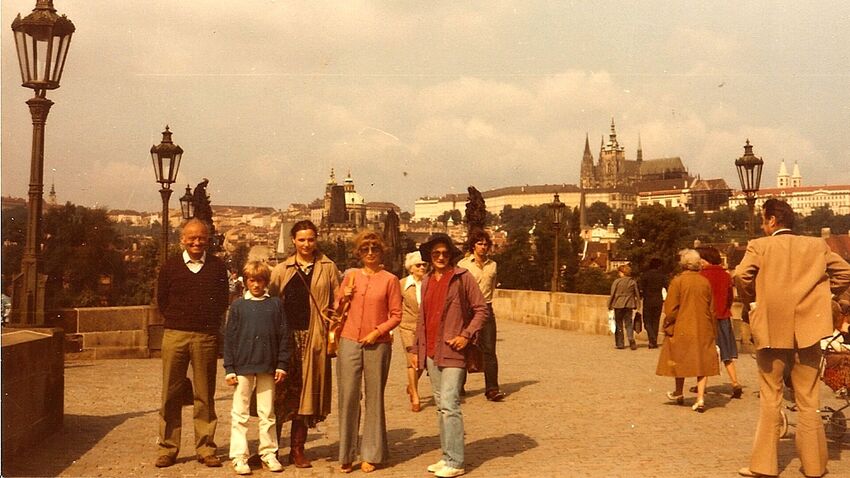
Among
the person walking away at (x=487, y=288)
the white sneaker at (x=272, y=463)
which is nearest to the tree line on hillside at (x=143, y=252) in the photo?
the person walking away at (x=487, y=288)

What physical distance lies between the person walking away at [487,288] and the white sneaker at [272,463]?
350cm

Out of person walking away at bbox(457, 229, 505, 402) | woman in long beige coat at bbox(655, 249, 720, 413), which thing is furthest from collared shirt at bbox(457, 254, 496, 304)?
woman in long beige coat at bbox(655, 249, 720, 413)

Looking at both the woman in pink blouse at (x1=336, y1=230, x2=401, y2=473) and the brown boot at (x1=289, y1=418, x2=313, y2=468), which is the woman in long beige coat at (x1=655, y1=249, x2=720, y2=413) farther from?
the brown boot at (x1=289, y1=418, x2=313, y2=468)

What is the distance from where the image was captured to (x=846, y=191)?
148m

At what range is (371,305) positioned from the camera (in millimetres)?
6039

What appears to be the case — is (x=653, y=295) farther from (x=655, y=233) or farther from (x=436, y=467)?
(x=655, y=233)

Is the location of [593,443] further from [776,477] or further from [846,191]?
[846,191]

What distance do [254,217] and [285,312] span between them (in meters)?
136

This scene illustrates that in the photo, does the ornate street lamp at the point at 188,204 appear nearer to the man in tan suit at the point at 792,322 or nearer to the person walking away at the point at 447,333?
the person walking away at the point at 447,333

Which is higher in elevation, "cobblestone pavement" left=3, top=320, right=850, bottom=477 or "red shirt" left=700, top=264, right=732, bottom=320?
"red shirt" left=700, top=264, right=732, bottom=320

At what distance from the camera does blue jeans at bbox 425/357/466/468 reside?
5750 millimetres

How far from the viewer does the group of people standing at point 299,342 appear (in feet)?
19.5

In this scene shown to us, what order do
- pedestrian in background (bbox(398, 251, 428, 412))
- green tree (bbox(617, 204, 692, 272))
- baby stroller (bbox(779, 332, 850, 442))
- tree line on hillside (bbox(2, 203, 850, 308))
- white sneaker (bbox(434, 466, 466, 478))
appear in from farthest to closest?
green tree (bbox(617, 204, 692, 272)) → tree line on hillside (bbox(2, 203, 850, 308)) → pedestrian in background (bbox(398, 251, 428, 412)) → baby stroller (bbox(779, 332, 850, 442)) → white sneaker (bbox(434, 466, 466, 478))

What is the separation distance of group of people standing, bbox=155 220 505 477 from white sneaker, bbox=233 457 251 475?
2 centimetres
